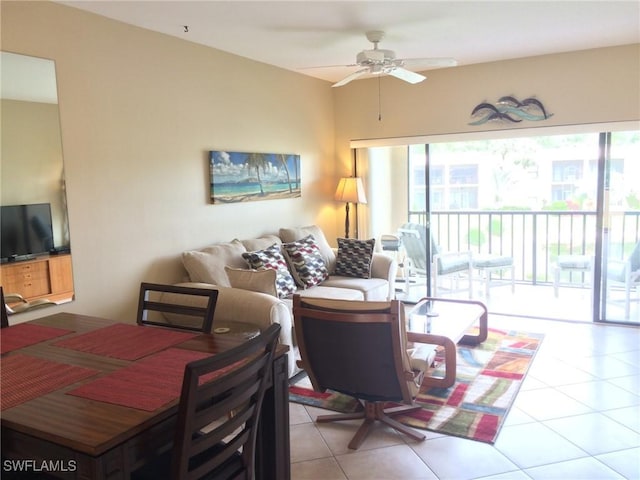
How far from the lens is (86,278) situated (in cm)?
324

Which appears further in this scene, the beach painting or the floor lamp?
the floor lamp

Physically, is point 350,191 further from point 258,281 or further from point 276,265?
point 258,281

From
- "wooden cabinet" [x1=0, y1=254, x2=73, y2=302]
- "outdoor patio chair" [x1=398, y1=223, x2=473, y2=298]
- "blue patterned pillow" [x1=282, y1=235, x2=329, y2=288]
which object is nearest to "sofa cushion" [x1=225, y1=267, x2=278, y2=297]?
"blue patterned pillow" [x1=282, y1=235, x2=329, y2=288]

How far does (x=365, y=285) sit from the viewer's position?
4.50 metres

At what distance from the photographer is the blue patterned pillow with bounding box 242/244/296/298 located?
4.01 meters

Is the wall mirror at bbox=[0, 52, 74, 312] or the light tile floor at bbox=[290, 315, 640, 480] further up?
the wall mirror at bbox=[0, 52, 74, 312]

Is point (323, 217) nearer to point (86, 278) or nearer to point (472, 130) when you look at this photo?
point (472, 130)

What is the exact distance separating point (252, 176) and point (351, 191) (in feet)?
4.46

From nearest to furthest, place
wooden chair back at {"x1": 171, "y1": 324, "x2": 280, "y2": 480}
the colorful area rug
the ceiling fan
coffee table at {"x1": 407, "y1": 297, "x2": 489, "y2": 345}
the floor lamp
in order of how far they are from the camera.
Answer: wooden chair back at {"x1": 171, "y1": 324, "x2": 280, "y2": 480} → the colorful area rug → coffee table at {"x1": 407, "y1": 297, "x2": 489, "y2": 345} → the ceiling fan → the floor lamp

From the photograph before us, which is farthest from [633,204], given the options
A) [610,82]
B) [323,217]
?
[323,217]

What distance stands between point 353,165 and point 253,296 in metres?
3.03

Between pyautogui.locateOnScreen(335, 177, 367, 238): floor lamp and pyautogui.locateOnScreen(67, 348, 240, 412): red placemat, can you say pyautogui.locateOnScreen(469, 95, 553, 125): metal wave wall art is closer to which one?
pyautogui.locateOnScreen(335, 177, 367, 238): floor lamp

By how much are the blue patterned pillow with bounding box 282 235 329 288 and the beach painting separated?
0.61 m

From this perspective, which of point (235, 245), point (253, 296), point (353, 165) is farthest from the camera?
point (353, 165)
